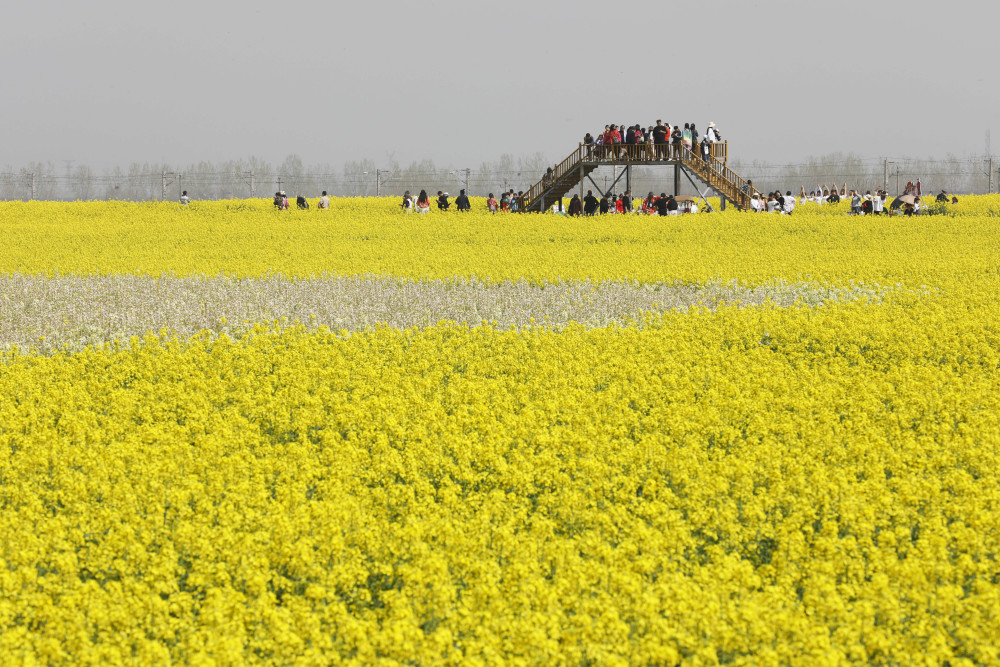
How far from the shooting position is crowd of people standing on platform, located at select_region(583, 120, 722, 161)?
119ft

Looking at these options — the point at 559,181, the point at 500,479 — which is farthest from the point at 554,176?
the point at 500,479

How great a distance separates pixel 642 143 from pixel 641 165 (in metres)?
0.90

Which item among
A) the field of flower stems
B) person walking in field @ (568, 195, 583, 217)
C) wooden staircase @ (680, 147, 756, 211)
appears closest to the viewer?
the field of flower stems

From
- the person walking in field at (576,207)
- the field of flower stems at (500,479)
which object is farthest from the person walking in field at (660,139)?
the field of flower stems at (500,479)

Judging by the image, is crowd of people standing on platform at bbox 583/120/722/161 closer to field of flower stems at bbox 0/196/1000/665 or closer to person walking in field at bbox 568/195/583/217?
person walking in field at bbox 568/195/583/217

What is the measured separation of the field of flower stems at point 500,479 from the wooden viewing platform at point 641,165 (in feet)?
69.8

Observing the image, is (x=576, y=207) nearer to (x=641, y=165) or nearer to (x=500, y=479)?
(x=641, y=165)

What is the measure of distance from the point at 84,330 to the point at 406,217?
73.6 ft

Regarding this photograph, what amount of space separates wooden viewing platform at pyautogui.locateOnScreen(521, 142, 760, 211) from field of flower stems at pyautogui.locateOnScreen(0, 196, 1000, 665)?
21281mm

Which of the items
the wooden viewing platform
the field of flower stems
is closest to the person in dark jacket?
the wooden viewing platform

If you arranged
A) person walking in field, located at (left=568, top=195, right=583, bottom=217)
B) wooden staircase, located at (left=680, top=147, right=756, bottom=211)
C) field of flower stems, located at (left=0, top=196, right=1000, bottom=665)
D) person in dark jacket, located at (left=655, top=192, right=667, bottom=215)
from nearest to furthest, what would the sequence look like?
field of flower stems, located at (left=0, top=196, right=1000, bottom=665), person in dark jacket, located at (left=655, top=192, right=667, bottom=215), person walking in field, located at (left=568, top=195, right=583, bottom=217), wooden staircase, located at (left=680, top=147, right=756, bottom=211)

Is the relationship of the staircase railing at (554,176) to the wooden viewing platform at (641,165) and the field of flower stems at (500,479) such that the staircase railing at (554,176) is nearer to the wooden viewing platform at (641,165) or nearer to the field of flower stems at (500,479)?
the wooden viewing platform at (641,165)

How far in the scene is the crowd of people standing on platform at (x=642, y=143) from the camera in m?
36.4

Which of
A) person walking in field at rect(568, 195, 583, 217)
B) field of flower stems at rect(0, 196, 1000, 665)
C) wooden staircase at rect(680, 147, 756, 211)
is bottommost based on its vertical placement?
field of flower stems at rect(0, 196, 1000, 665)
